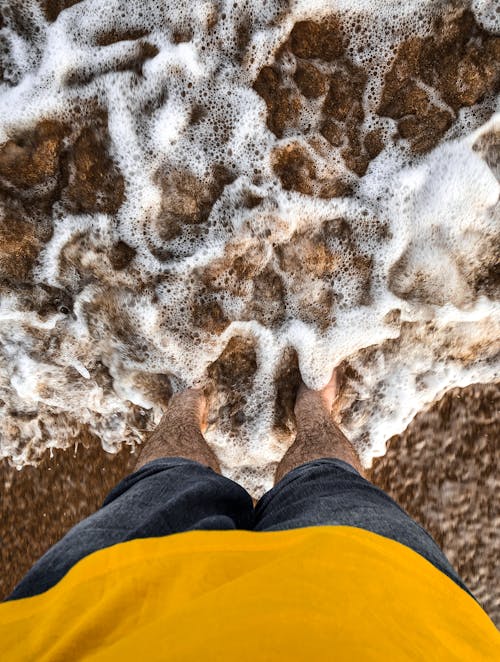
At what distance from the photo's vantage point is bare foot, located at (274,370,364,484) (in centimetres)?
117

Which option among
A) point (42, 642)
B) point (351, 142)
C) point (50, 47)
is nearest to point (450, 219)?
point (351, 142)

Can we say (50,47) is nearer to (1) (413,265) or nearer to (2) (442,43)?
(2) (442,43)

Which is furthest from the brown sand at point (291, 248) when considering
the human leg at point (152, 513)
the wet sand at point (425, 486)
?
the human leg at point (152, 513)

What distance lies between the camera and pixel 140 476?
947 mm

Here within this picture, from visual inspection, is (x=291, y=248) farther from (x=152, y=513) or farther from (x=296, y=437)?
(x=152, y=513)

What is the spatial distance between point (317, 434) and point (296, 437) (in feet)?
0.20

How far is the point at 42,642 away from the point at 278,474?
760 millimetres

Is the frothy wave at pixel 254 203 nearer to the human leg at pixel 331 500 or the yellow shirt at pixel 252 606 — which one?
the human leg at pixel 331 500

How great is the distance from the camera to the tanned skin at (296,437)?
1.17m

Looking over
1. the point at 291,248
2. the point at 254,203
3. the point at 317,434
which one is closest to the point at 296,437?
the point at 317,434

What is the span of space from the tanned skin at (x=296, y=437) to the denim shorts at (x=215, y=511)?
165mm

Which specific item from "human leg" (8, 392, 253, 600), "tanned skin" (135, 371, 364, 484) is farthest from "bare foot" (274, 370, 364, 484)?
"human leg" (8, 392, 253, 600)

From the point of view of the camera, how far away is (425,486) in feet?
4.29

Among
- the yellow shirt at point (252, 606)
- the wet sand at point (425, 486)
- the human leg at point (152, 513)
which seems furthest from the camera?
the wet sand at point (425, 486)
